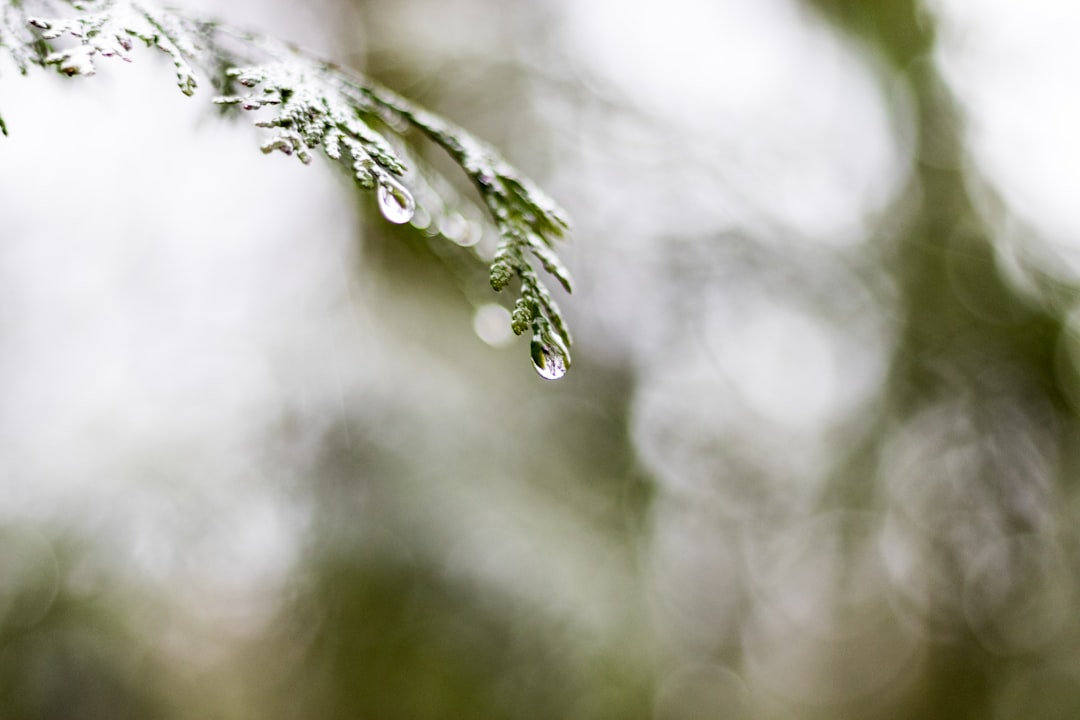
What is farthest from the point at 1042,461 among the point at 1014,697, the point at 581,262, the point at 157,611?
the point at 157,611

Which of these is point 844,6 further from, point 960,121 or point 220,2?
point 220,2

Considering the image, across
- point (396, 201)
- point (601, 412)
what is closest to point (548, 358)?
point (396, 201)

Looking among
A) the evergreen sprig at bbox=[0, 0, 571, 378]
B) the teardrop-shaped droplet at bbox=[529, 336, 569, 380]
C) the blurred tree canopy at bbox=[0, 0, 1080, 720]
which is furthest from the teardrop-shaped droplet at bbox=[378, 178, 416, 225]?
the blurred tree canopy at bbox=[0, 0, 1080, 720]

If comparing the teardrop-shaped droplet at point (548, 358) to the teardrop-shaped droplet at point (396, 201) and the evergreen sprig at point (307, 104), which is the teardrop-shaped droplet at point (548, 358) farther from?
the teardrop-shaped droplet at point (396, 201)

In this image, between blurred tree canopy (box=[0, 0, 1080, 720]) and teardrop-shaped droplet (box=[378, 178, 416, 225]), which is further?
blurred tree canopy (box=[0, 0, 1080, 720])

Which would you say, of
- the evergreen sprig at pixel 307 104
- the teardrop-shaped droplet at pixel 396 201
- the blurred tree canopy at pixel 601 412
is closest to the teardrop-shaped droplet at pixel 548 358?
the evergreen sprig at pixel 307 104

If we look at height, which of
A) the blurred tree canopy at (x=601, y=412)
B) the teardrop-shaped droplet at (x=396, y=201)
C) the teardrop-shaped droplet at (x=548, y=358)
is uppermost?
the blurred tree canopy at (x=601, y=412)

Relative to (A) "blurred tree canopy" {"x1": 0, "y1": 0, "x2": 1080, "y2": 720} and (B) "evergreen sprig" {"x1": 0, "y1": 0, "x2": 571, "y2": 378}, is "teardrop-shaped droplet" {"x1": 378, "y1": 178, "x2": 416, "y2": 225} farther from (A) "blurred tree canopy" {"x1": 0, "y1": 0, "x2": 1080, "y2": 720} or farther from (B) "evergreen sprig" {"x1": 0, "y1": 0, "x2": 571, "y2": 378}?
(A) "blurred tree canopy" {"x1": 0, "y1": 0, "x2": 1080, "y2": 720}

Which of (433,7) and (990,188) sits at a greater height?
(990,188)
